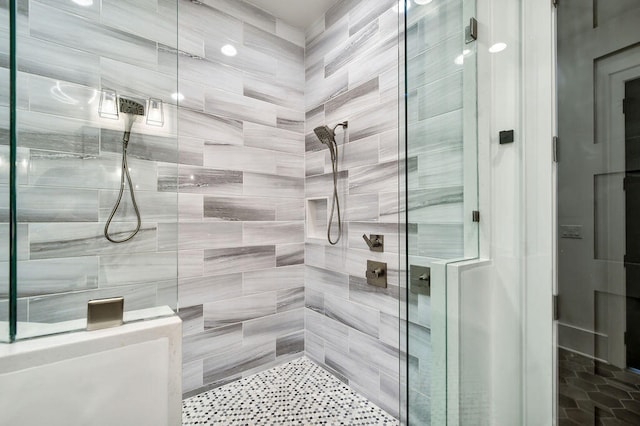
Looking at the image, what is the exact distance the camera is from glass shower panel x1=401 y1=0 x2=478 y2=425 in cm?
101

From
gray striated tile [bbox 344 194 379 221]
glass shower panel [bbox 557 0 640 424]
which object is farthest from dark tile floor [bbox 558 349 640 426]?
gray striated tile [bbox 344 194 379 221]

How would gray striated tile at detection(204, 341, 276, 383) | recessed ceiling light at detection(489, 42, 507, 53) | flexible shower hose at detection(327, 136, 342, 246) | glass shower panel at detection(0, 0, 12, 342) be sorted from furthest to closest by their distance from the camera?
flexible shower hose at detection(327, 136, 342, 246)
gray striated tile at detection(204, 341, 276, 383)
recessed ceiling light at detection(489, 42, 507, 53)
glass shower panel at detection(0, 0, 12, 342)

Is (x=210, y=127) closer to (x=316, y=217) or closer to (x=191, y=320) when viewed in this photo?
(x=316, y=217)

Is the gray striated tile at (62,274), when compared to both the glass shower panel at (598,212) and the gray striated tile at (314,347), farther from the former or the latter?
the glass shower panel at (598,212)

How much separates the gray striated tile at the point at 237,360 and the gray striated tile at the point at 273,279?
0.38 meters

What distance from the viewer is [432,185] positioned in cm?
107

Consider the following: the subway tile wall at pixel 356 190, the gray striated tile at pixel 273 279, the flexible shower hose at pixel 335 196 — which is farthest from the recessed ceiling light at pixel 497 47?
the gray striated tile at pixel 273 279

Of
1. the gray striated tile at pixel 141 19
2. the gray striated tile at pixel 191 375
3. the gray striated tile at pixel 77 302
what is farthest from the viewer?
the gray striated tile at pixel 191 375

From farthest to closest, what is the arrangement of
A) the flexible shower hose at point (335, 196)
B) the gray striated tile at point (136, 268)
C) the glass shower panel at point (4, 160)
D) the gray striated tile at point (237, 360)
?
1. the flexible shower hose at point (335, 196)
2. the gray striated tile at point (237, 360)
3. the gray striated tile at point (136, 268)
4. the glass shower panel at point (4, 160)

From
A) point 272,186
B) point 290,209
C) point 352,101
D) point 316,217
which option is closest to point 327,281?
point 316,217

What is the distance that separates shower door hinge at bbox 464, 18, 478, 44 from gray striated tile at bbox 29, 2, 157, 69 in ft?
4.13

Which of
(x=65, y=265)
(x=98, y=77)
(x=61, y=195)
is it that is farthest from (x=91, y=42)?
(x=65, y=265)

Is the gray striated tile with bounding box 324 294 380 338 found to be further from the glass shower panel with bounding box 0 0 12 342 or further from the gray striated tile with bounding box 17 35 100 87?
the gray striated tile with bounding box 17 35 100 87

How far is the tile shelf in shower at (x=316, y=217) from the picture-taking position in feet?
7.17
